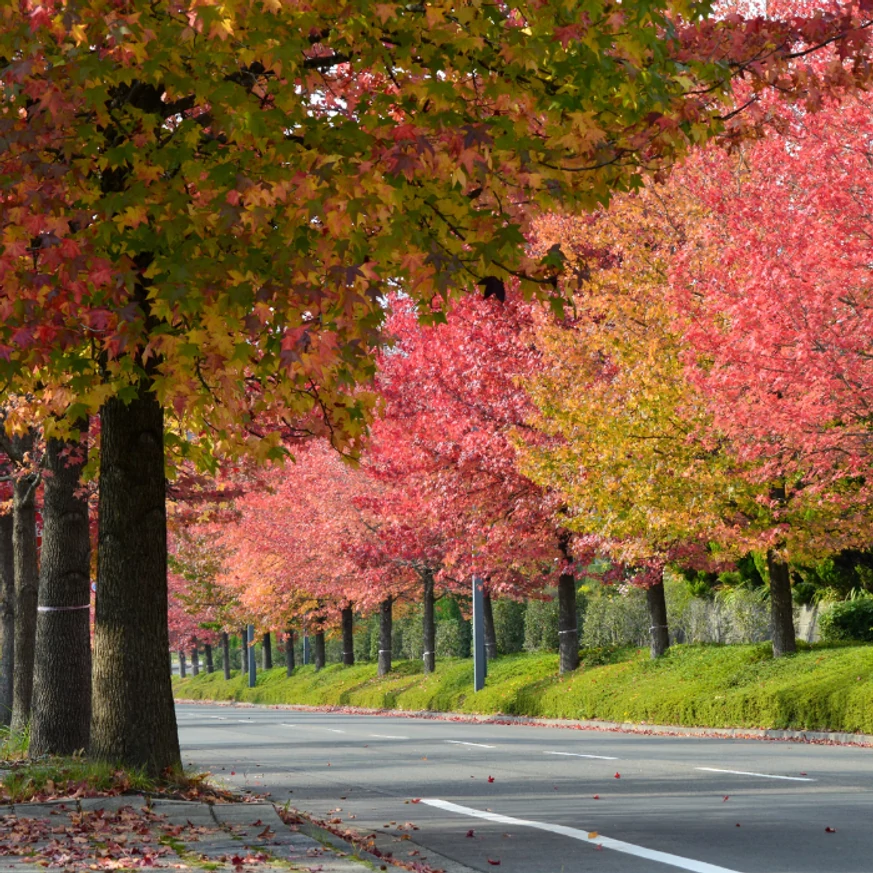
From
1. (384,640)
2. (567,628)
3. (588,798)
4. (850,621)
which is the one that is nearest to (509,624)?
(384,640)

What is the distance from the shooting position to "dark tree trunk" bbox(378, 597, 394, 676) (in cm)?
4741

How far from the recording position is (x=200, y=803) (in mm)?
9547

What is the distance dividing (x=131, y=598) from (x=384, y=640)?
37642mm

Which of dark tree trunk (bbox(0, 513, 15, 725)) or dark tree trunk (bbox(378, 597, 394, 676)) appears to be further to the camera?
dark tree trunk (bbox(378, 597, 394, 676))

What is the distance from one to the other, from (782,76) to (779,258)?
271 inches

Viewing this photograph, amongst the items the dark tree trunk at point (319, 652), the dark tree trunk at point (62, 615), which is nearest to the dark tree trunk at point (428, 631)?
the dark tree trunk at point (319, 652)

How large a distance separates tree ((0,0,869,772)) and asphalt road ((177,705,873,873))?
347 centimetres

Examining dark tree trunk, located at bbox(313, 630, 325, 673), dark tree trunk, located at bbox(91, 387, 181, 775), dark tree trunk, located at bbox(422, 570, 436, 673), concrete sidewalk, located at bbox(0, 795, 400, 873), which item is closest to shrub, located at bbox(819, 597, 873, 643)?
dark tree trunk, located at bbox(422, 570, 436, 673)

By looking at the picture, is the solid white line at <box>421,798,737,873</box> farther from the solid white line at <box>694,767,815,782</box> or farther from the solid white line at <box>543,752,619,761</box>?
the solid white line at <box>543,752,619,761</box>

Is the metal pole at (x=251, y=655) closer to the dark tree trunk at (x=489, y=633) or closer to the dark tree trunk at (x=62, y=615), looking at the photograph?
the dark tree trunk at (x=489, y=633)

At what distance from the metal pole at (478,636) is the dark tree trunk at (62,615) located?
20089mm

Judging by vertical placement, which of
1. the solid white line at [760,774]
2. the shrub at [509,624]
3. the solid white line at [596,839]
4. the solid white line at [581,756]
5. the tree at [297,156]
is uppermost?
the tree at [297,156]

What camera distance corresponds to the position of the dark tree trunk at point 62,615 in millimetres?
14406

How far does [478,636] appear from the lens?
3459cm
